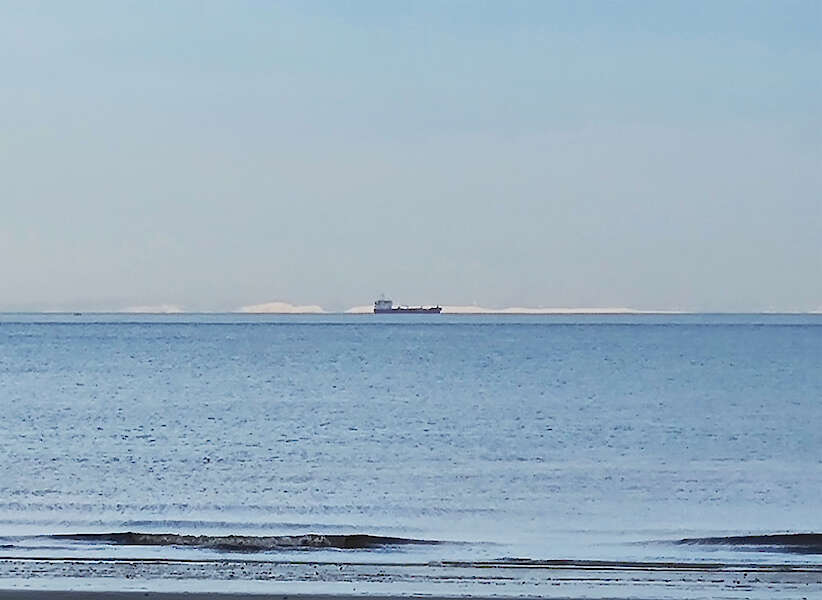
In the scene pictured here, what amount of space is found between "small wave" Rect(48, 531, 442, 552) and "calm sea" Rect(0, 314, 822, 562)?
6cm

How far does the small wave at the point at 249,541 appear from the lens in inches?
661

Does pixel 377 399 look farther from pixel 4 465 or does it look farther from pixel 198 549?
pixel 198 549

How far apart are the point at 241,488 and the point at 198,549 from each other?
9160mm

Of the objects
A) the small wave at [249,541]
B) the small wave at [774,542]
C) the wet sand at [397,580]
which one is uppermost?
the small wave at [774,542]

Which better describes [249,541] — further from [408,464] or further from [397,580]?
[408,464]

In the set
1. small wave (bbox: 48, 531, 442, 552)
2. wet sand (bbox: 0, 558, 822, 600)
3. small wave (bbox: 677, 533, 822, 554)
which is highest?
small wave (bbox: 677, 533, 822, 554)

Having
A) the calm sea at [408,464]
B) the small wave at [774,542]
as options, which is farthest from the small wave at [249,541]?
the small wave at [774,542]

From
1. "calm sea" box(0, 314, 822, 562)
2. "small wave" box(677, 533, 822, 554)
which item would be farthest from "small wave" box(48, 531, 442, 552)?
"small wave" box(677, 533, 822, 554)

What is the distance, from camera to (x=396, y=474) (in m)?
28.4

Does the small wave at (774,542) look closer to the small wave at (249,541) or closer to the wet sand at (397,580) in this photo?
the wet sand at (397,580)

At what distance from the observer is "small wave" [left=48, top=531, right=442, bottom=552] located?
16781 millimetres

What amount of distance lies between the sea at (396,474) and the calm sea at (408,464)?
3.5 inches

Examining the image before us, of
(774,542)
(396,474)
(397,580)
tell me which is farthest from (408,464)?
(397,580)

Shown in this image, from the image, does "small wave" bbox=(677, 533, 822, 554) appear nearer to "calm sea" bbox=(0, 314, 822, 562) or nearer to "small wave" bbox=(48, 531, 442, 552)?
"calm sea" bbox=(0, 314, 822, 562)
